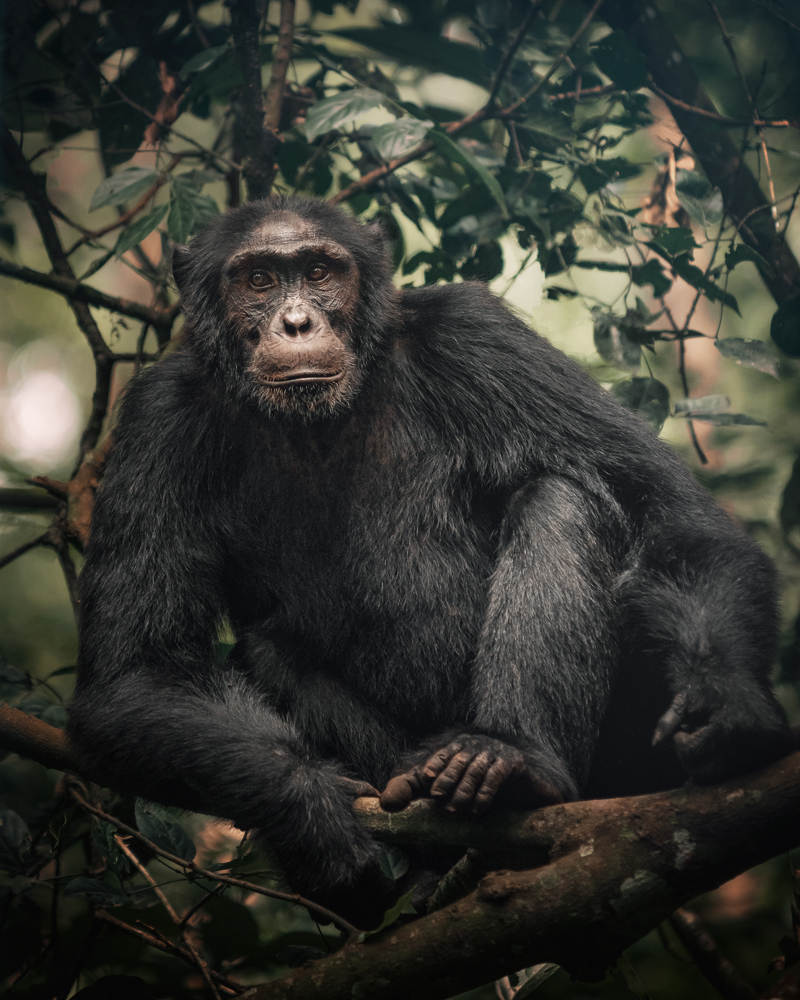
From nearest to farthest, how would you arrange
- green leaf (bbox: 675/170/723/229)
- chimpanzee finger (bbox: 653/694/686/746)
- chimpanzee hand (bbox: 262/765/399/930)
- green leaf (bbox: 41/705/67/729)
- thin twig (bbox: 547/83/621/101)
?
chimpanzee finger (bbox: 653/694/686/746)
chimpanzee hand (bbox: 262/765/399/930)
green leaf (bbox: 41/705/67/729)
green leaf (bbox: 675/170/723/229)
thin twig (bbox: 547/83/621/101)

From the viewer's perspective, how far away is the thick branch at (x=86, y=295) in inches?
161

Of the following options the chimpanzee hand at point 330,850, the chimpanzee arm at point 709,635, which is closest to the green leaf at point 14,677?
the chimpanzee hand at point 330,850

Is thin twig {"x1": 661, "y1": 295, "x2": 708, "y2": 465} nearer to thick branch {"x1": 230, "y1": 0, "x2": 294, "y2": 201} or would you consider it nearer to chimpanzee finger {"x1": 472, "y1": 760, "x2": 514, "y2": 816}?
thick branch {"x1": 230, "y1": 0, "x2": 294, "y2": 201}

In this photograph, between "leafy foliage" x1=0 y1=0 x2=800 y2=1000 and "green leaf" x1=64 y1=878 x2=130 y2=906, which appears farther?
"leafy foliage" x1=0 y1=0 x2=800 y2=1000

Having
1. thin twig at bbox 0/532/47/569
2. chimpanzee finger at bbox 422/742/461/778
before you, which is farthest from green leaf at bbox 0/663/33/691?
chimpanzee finger at bbox 422/742/461/778

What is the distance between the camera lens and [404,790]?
7.59ft

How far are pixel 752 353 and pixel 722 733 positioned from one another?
2.09m

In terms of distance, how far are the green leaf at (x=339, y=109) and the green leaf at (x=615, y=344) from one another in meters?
1.36

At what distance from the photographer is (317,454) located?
310 cm

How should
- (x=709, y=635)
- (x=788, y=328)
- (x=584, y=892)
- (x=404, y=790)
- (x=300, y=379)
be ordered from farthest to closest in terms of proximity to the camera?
(x=788, y=328), (x=300, y=379), (x=709, y=635), (x=404, y=790), (x=584, y=892)

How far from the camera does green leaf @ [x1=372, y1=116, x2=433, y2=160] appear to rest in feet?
11.9

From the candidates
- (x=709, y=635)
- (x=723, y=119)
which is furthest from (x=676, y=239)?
(x=709, y=635)

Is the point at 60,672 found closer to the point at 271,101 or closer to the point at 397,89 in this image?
the point at 271,101

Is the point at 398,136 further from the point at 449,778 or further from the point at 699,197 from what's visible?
the point at 449,778
